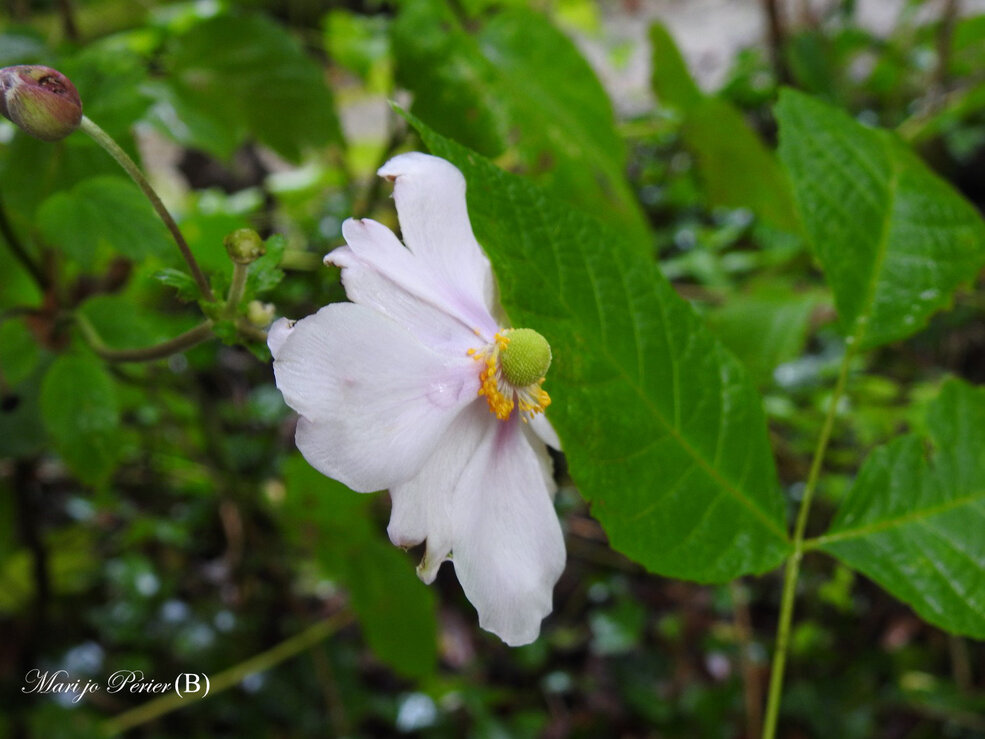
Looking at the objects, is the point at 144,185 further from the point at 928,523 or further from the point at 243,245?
the point at 928,523

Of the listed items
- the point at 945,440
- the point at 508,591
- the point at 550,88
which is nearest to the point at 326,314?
the point at 508,591

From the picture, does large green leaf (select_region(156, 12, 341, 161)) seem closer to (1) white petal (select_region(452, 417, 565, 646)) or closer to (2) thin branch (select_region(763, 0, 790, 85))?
(1) white petal (select_region(452, 417, 565, 646))

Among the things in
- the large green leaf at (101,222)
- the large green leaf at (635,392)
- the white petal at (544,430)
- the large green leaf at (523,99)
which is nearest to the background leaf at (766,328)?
the large green leaf at (523,99)

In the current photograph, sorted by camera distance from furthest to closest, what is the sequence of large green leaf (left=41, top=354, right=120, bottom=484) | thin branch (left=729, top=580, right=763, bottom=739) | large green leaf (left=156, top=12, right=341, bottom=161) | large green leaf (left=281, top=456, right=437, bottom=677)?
thin branch (left=729, top=580, right=763, bottom=739) → large green leaf (left=281, top=456, right=437, bottom=677) → large green leaf (left=156, top=12, right=341, bottom=161) → large green leaf (left=41, top=354, right=120, bottom=484)

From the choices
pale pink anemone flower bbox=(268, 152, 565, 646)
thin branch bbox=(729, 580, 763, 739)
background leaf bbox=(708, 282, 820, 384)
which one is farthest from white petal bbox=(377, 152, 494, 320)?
thin branch bbox=(729, 580, 763, 739)

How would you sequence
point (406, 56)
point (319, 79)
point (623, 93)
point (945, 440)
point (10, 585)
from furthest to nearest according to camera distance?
point (623, 93), point (10, 585), point (319, 79), point (406, 56), point (945, 440)

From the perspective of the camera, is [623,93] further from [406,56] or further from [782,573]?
[406,56]

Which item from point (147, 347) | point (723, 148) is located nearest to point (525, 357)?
point (147, 347)
